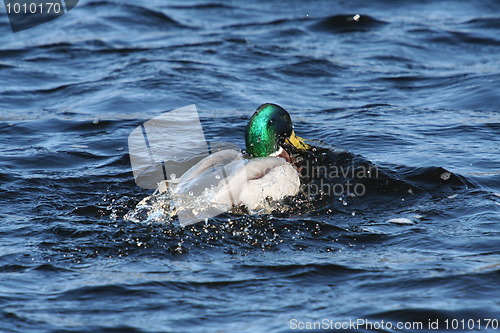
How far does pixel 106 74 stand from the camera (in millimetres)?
10617

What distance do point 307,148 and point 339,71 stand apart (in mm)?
3979

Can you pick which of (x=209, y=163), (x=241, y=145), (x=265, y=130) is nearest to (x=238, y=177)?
(x=209, y=163)

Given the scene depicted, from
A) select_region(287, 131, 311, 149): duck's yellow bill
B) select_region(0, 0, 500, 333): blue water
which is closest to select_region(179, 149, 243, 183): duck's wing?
select_region(0, 0, 500, 333): blue water

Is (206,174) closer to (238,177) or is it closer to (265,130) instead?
(238,177)

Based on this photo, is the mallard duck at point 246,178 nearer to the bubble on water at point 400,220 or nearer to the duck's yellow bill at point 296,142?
the duck's yellow bill at point 296,142

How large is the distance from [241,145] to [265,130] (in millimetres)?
1478

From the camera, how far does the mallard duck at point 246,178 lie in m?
5.49

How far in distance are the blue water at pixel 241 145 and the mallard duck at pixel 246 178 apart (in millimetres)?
147

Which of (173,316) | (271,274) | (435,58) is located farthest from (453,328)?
(435,58)

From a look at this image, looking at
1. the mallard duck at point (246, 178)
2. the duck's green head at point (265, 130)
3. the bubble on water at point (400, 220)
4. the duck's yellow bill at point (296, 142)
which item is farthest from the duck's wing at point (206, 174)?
the bubble on water at point (400, 220)

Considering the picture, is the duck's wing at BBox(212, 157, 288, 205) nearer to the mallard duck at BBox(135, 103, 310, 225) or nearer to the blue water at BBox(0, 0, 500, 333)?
the mallard duck at BBox(135, 103, 310, 225)

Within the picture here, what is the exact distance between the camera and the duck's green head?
6.39m

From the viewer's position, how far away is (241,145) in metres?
7.84

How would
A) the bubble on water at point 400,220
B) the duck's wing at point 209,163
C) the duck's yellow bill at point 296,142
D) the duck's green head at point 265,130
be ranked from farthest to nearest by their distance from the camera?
the duck's yellow bill at point 296,142 < the duck's green head at point 265,130 < the duck's wing at point 209,163 < the bubble on water at point 400,220
